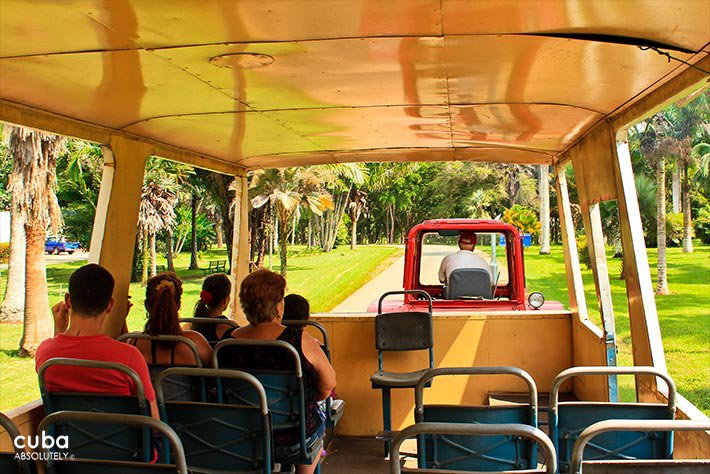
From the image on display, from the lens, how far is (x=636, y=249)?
15.0 feet

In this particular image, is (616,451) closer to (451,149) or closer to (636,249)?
(636,249)

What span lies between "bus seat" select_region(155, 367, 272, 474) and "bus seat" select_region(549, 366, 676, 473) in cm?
129

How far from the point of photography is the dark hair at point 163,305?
14.3 ft

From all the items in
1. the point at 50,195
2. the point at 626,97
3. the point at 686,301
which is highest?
the point at 50,195

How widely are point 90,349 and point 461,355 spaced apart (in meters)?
4.21

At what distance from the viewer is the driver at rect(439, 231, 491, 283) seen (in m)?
7.49

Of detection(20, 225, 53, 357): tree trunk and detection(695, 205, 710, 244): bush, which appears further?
detection(695, 205, 710, 244): bush

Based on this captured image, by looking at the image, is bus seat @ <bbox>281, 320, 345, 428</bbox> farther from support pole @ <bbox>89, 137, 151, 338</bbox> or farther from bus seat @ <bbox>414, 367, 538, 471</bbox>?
bus seat @ <bbox>414, 367, 538, 471</bbox>

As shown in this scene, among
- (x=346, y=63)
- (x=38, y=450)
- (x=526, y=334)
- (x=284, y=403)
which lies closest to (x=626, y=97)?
(x=346, y=63)

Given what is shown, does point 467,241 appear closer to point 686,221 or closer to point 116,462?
point 116,462

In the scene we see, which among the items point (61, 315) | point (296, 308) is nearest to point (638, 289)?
point (296, 308)

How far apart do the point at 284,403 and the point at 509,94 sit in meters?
2.21

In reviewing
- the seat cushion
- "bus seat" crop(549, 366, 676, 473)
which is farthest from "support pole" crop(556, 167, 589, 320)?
"bus seat" crop(549, 366, 676, 473)

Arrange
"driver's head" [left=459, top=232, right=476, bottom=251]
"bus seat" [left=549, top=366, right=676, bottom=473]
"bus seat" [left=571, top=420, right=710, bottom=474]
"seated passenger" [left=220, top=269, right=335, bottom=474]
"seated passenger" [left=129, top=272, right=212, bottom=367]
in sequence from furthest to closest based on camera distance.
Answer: "driver's head" [left=459, top=232, right=476, bottom=251] < "seated passenger" [left=129, top=272, right=212, bottom=367] < "seated passenger" [left=220, top=269, right=335, bottom=474] < "bus seat" [left=549, top=366, right=676, bottom=473] < "bus seat" [left=571, top=420, right=710, bottom=474]
